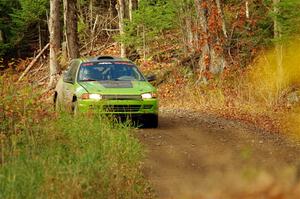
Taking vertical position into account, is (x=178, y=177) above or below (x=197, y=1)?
below

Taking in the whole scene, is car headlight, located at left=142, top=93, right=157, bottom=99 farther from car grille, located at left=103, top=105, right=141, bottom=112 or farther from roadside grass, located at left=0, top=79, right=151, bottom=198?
roadside grass, located at left=0, top=79, right=151, bottom=198

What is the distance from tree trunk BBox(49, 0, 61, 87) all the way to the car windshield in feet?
43.4

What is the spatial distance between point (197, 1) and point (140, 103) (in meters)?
10.1

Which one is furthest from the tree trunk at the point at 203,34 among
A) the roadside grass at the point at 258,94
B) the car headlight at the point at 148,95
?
the car headlight at the point at 148,95

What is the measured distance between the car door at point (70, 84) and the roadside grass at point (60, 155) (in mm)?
2843

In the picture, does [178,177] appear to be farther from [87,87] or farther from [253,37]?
[253,37]

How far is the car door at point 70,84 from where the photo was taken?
1498 centimetres

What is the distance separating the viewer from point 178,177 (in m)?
10.4

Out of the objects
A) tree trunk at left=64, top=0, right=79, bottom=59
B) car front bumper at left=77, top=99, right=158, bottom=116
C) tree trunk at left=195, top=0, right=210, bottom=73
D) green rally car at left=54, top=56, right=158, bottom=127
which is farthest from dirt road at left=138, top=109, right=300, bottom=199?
tree trunk at left=64, top=0, right=79, bottom=59

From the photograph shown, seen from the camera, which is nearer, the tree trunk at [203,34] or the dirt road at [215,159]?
the dirt road at [215,159]

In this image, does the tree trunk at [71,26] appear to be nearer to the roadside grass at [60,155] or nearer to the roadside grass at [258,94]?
the roadside grass at [258,94]

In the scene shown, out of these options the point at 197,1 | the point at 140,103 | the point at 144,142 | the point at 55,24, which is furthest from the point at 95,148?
the point at 55,24

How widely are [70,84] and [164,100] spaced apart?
8348 millimetres

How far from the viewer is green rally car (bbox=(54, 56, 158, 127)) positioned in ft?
46.9
